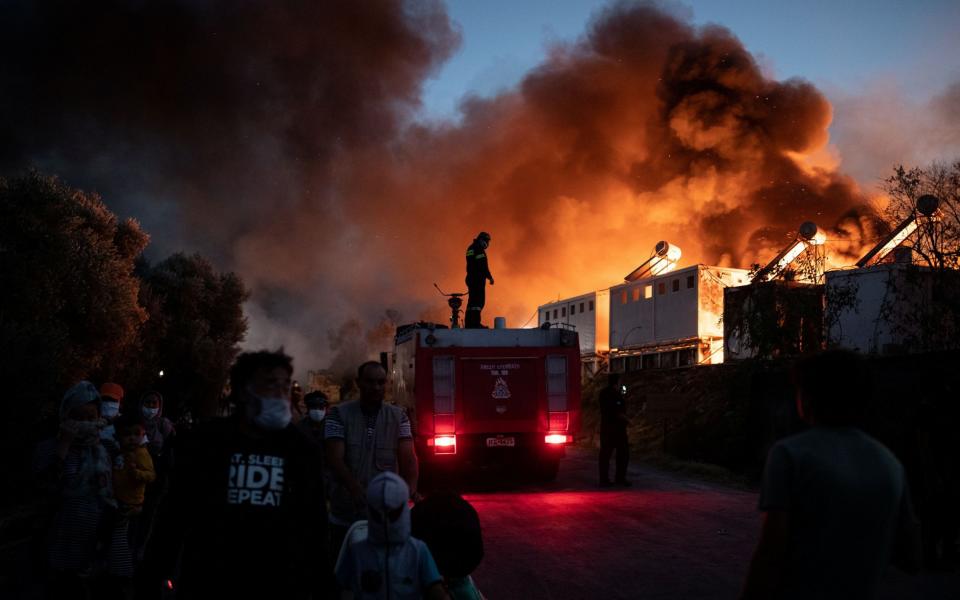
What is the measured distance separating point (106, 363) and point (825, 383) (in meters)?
25.2

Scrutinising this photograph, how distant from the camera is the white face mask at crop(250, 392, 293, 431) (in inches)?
131

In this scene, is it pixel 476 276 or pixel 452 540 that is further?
pixel 476 276

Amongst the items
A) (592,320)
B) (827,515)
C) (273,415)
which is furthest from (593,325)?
(827,515)

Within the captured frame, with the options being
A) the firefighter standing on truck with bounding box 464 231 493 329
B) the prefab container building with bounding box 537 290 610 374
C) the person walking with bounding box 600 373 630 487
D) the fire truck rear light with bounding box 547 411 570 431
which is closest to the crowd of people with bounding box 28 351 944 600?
the fire truck rear light with bounding box 547 411 570 431

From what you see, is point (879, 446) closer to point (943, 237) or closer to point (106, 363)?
point (943, 237)

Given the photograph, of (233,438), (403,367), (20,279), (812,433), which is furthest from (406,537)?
(20,279)

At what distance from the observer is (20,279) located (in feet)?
67.5

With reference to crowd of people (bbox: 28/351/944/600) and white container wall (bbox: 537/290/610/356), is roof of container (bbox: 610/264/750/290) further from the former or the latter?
crowd of people (bbox: 28/351/944/600)

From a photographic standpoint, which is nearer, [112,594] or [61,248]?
[112,594]

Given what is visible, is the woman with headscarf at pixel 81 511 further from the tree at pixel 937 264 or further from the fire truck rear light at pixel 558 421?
the tree at pixel 937 264

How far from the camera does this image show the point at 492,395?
49.2 feet

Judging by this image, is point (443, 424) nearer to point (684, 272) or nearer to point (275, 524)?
point (275, 524)

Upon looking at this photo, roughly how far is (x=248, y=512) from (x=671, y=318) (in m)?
33.0

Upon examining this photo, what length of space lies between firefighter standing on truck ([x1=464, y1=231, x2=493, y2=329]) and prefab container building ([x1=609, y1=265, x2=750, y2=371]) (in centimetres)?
1797
